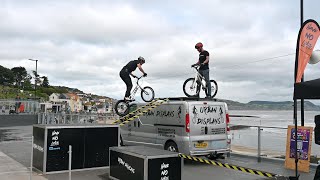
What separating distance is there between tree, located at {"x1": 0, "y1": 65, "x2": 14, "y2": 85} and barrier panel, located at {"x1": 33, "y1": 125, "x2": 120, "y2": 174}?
162 meters

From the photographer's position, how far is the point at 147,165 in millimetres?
6953

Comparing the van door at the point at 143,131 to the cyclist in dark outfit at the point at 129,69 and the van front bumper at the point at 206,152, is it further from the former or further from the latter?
the cyclist in dark outfit at the point at 129,69

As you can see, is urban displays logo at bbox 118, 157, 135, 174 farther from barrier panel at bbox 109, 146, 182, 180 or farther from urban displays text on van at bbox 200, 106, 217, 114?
urban displays text on van at bbox 200, 106, 217, 114

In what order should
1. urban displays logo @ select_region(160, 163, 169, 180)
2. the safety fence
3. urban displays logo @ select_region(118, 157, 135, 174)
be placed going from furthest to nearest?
the safety fence → urban displays logo @ select_region(118, 157, 135, 174) → urban displays logo @ select_region(160, 163, 169, 180)

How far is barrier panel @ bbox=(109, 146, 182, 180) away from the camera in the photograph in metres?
7.01

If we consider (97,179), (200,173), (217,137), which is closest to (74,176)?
(97,179)

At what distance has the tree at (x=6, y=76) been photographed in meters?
159

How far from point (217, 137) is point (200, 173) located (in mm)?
1706

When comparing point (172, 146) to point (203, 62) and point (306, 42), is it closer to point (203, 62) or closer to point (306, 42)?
point (203, 62)

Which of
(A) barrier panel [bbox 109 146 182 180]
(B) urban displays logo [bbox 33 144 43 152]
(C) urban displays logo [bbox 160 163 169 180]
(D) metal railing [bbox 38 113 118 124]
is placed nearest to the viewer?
(A) barrier panel [bbox 109 146 182 180]

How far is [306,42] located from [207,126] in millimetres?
3665

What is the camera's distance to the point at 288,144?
33.8ft

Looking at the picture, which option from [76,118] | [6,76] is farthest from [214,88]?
[6,76]

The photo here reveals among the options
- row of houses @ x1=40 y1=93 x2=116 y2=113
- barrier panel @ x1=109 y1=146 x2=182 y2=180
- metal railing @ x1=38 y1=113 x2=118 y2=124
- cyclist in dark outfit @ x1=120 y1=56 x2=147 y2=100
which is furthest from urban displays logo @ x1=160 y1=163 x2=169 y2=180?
metal railing @ x1=38 y1=113 x2=118 y2=124
